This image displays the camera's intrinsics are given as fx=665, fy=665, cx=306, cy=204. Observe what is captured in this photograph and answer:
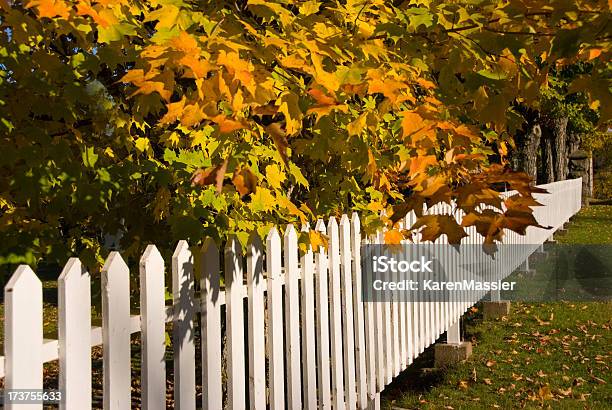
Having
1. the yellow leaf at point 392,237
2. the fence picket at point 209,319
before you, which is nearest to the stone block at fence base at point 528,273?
the yellow leaf at point 392,237

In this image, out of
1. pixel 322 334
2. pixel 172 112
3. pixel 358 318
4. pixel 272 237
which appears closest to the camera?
pixel 172 112

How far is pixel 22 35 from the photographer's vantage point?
2.96m

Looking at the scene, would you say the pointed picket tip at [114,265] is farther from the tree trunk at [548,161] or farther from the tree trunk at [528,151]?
the tree trunk at [548,161]

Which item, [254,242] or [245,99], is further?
[254,242]

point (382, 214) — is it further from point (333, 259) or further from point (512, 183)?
point (512, 183)

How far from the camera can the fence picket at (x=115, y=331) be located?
7.48ft

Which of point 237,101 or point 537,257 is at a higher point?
point 237,101

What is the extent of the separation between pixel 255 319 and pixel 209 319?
413 mm

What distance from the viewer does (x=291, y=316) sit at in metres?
3.61

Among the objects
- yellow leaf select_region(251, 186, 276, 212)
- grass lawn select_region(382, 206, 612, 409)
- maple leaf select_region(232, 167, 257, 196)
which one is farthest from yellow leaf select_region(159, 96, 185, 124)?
grass lawn select_region(382, 206, 612, 409)

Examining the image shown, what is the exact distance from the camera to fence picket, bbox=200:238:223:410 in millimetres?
2893

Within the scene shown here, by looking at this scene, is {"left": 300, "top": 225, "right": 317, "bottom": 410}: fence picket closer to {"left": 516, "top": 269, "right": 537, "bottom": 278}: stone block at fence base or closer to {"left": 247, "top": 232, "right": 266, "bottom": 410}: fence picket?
{"left": 247, "top": 232, "right": 266, "bottom": 410}: fence picket

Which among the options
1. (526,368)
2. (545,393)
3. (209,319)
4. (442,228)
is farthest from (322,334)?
(526,368)

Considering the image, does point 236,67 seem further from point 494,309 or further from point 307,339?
point 494,309
